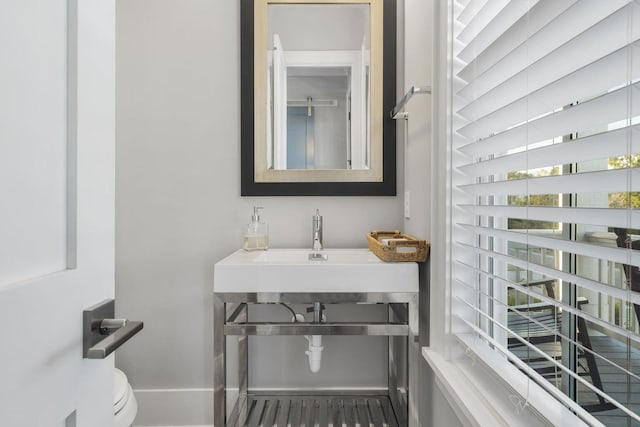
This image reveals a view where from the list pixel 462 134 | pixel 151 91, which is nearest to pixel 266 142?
pixel 151 91

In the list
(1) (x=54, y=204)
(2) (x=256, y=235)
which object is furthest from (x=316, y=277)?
(1) (x=54, y=204)

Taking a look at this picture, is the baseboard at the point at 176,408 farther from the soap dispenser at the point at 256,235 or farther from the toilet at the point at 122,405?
the soap dispenser at the point at 256,235

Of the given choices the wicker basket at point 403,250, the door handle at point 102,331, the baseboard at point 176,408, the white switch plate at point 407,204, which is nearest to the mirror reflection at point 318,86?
the white switch plate at point 407,204

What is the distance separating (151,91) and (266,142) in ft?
1.84

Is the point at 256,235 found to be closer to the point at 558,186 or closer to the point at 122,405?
the point at 122,405

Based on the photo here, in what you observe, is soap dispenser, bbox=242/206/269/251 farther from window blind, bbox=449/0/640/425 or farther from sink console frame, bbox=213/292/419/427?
window blind, bbox=449/0/640/425

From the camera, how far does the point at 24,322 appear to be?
375 millimetres

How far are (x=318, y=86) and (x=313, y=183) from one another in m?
0.44

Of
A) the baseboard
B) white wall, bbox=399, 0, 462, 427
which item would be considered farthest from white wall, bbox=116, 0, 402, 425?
white wall, bbox=399, 0, 462, 427

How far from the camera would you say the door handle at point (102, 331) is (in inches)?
18.2

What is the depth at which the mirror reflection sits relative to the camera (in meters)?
1.67

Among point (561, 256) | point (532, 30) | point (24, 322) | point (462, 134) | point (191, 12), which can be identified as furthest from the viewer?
point (191, 12)

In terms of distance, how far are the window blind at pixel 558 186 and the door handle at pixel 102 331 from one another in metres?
0.62

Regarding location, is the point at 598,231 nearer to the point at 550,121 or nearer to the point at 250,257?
the point at 550,121
